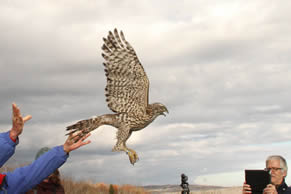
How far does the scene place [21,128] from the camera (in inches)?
95.3

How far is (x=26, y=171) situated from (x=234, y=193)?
50.0 ft

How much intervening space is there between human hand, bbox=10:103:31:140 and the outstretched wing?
5.11m

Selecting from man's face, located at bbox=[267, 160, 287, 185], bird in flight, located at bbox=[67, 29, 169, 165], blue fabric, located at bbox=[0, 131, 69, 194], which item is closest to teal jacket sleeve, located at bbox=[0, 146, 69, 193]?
blue fabric, located at bbox=[0, 131, 69, 194]

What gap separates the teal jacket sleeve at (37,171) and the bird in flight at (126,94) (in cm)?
485

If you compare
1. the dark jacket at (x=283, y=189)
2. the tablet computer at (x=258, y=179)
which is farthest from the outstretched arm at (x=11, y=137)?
the dark jacket at (x=283, y=189)

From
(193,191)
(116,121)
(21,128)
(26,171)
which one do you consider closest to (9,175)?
(26,171)

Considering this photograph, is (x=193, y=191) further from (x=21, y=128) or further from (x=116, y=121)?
(x=21, y=128)

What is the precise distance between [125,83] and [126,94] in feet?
0.72

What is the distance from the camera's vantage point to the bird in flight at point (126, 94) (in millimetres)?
7461

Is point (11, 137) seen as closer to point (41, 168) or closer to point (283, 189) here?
point (41, 168)

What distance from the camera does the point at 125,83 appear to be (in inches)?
304

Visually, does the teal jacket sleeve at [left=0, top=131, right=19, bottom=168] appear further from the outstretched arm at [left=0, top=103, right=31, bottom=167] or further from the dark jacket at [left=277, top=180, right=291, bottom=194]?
the dark jacket at [left=277, top=180, right=291, bottom=194]

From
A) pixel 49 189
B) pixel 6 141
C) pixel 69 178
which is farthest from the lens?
pixel 69 178

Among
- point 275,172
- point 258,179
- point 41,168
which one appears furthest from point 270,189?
point 41,168
